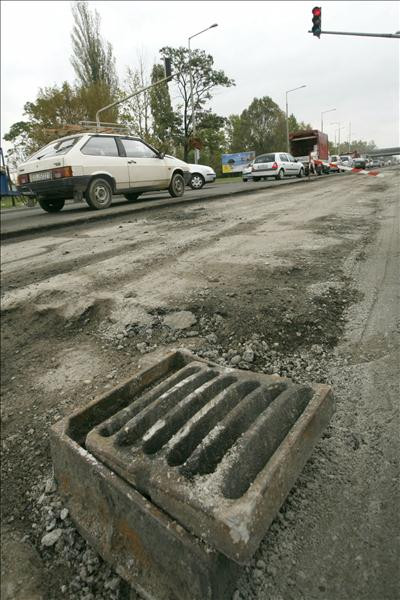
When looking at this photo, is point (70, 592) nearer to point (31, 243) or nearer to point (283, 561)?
point (283, 561)

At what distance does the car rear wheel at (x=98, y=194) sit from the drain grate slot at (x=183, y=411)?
274 inches

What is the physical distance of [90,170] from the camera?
25.8 ft

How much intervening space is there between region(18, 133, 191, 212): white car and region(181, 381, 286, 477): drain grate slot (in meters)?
7.02

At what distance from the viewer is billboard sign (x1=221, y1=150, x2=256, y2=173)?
152ft

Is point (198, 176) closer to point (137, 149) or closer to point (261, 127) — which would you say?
point (137, 149)

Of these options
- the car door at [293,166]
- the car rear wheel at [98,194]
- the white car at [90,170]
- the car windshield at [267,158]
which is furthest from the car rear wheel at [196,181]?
the car rear wheel at [98,194]

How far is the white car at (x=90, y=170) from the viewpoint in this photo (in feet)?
25.2

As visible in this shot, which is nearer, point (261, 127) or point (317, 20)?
point (317, 20)

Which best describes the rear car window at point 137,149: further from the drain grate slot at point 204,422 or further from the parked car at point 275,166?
the parked car at point 275,166

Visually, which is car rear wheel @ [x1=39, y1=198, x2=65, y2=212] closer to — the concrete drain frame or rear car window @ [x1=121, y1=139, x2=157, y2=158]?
rear car window @ [x1=121, y1=139, x2=157, y2=158]

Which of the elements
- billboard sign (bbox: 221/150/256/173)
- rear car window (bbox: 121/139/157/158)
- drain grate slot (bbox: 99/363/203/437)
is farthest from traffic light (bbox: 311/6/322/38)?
billboard sign (bbox: 221/150/256/173)

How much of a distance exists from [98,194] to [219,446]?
759cm

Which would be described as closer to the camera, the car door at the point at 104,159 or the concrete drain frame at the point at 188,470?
A: the concrete drain frame at the point at 188,470

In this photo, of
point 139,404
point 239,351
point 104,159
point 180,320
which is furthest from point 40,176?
point 139,404
